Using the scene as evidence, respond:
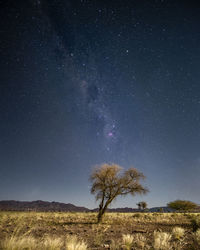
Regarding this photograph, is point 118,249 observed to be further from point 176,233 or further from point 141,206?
point 141,206

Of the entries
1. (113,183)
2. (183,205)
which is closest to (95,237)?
(113,183)

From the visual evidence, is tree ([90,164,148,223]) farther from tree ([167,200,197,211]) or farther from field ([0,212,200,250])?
tree ([167,200,197,211])

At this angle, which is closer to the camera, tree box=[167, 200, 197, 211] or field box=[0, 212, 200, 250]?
field box=[0, 212, 200, 250]

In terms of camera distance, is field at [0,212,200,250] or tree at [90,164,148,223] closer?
field at [0,212,200,250]

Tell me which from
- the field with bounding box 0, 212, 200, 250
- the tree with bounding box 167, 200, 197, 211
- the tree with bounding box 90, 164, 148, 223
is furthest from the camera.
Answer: the tree with bounding box 167, 200, 197, 211

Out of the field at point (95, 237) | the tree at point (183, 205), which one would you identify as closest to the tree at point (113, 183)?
the field at point (95, 237)

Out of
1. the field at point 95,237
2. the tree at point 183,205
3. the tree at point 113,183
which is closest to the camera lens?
the field at point 95,237

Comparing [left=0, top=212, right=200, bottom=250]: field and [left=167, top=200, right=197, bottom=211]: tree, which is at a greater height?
[left=167, top=200, right=197, bottom=211]: tree

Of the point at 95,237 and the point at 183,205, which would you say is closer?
the point at 95,237

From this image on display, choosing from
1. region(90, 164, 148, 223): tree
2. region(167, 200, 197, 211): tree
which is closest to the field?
region(90, 164, 148, 223): tree

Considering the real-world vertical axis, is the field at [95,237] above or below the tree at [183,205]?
below

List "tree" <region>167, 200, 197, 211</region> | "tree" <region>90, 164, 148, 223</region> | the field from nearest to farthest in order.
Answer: the field, "tree" <region>90, 164, 148, 223</region>, "tree" <region>167, 200, 197, 211</region>

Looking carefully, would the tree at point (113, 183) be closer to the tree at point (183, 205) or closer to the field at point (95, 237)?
the field at point (95, 237)

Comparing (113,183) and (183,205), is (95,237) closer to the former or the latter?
(113,183)
